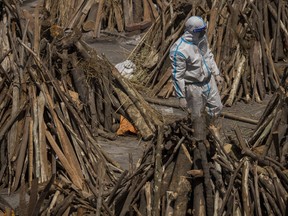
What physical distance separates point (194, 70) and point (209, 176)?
3835 mm

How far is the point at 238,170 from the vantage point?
Result: 7570 millimetres

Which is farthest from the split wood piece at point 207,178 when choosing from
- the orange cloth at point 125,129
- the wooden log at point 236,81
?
the wooden log at point 236,81

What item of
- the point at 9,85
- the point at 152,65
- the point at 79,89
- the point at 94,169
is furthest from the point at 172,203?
the point at 152,65

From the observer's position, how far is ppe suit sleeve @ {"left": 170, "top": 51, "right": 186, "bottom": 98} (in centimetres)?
1095

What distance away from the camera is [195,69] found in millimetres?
11258

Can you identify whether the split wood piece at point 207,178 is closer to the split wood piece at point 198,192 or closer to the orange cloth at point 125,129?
the split wood piece at point 198,192

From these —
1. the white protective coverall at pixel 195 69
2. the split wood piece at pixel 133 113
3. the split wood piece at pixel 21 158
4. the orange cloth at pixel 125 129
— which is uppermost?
the white protective coverall at pixel 195 69

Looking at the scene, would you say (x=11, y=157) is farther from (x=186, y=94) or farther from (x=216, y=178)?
(x=216, y=178)

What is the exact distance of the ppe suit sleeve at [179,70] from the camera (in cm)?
1095

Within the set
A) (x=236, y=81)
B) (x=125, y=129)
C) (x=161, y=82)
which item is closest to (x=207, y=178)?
(x=125, y=129)

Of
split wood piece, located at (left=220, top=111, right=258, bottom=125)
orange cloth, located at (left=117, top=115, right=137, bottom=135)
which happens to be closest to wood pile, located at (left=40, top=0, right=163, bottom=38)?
split wood piece, located at (left=220, top=111, right=258, bottom=125)

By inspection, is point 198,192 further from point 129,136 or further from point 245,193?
point 129,136

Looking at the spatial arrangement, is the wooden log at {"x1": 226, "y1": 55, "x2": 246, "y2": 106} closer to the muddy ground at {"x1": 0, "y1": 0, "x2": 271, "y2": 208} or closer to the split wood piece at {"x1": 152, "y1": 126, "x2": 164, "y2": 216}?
the muddy ground at {"x1": 0, "y1": 0, "x2": 271, "y2": 208}

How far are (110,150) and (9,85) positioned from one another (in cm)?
179
